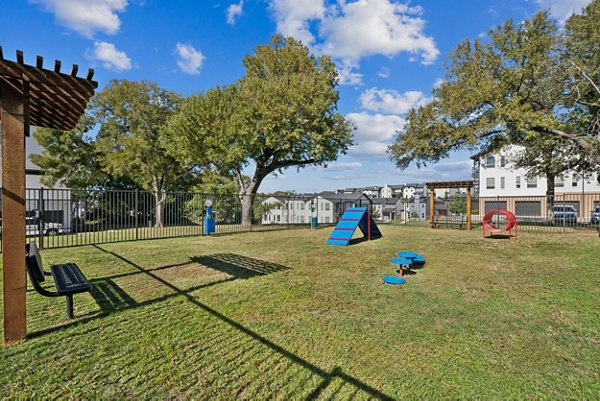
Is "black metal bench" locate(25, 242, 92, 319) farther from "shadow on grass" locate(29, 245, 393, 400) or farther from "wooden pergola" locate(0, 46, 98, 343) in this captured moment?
"shadow on grass" locate(29, 245, 393, 400)

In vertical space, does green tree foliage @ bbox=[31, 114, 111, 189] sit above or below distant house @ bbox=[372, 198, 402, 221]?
above

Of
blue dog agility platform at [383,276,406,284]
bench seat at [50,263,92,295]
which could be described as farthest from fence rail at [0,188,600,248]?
blue dog agility platform at [383,276,406,284]

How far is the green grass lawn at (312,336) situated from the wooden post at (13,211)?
0.34 metres

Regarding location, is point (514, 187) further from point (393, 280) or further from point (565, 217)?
point (393, 280)

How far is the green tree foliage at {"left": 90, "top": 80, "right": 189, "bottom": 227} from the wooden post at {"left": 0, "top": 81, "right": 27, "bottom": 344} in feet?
68.4

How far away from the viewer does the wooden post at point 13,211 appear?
330 centimetres

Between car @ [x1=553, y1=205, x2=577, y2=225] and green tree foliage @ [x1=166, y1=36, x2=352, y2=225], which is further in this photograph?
green tree foliage @ [x1=166, y1=36, x2=352, y2=225]

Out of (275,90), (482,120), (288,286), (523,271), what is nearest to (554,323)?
(523,271)

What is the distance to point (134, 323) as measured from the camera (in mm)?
3910

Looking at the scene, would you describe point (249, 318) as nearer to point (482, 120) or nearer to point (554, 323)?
point (554, 323)

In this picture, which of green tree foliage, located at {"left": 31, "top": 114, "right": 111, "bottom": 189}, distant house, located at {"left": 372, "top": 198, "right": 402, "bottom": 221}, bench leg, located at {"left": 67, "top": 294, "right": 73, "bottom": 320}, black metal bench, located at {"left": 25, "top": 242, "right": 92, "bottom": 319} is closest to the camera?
black metal bench, located at {"left": 25, "top": 242, "right": 92, "bottom": 319}

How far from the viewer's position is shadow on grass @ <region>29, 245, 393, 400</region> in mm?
2715

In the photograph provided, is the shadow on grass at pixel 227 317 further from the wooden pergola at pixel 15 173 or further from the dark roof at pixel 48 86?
the dark roof at pixel 48 86

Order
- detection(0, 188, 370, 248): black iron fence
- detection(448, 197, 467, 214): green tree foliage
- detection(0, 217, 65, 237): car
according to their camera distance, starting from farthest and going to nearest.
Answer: detection(448, 197, 467, 214): green tree foliage → detection(0, 188, 370, 248): black iron fence → detection(0, 217, 65, 237): car
